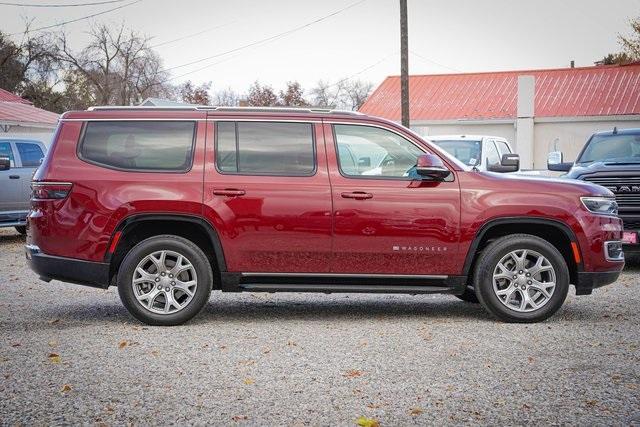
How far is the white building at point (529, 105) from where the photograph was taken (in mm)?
38031

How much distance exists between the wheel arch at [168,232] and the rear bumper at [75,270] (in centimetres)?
12

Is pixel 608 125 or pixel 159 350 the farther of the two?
pixel 608 125

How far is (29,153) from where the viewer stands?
59.2ft

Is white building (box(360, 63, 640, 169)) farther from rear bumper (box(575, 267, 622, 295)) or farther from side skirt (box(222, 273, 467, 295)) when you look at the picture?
side skirt (box(222, 273, 467, 295))

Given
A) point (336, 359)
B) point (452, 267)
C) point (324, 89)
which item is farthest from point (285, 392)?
point (324, 89)

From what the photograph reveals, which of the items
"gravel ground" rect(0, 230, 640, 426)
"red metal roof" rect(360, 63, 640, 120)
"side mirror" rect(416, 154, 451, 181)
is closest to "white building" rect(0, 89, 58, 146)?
"red metal roof" rect(360, 63, 640, 120)

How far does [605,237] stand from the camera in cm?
802

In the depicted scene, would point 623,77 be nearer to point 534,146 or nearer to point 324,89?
point 534,146

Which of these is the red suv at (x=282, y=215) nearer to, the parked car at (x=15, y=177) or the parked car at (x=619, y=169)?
the parked car at (x=619, y=169)

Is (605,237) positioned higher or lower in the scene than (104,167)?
lower

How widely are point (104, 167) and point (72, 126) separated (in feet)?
1.65

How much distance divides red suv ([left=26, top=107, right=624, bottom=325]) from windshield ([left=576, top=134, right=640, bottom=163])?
5840 mm

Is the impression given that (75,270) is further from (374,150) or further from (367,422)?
(367,422)

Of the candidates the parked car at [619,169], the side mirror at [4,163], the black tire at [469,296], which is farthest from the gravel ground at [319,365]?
the side mirror at [4,163]
